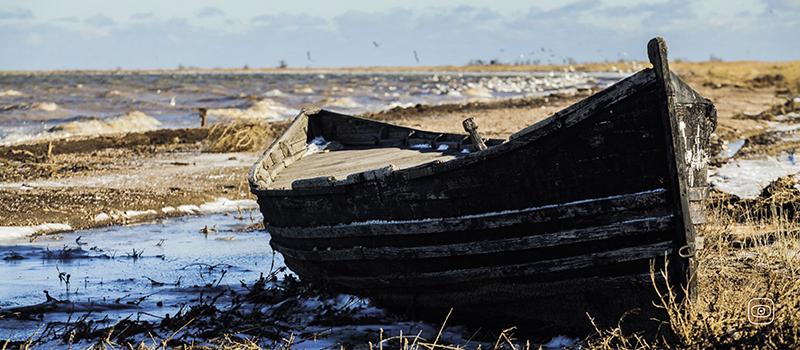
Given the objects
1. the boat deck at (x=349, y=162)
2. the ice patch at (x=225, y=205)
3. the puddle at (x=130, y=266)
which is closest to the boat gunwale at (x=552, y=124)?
the boat deck at (x=349, y=162)

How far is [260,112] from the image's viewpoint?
36.7 m

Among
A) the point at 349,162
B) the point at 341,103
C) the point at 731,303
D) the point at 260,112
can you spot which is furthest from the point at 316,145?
the point at 341,103

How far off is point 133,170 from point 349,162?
8649 millimetres

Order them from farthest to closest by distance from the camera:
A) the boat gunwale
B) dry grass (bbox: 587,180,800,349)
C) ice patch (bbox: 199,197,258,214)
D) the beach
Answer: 1. ice patch (bbox: 199,197,258,214)
2. the beach
3. the boat gunwale
4. dry grass (bbox: 587,180,800,349)

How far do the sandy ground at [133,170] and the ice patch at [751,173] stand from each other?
3.11 metres

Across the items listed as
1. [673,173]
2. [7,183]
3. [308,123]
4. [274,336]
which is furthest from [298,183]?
[7,183]

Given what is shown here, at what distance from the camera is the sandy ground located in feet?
43.8

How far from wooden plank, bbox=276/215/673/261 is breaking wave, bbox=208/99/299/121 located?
24849 mm

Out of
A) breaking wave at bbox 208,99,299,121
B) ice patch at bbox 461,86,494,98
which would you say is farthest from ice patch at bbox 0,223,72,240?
ice patch at bbox 461,86,494,98

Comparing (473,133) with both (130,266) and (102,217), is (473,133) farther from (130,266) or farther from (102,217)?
(102,217)

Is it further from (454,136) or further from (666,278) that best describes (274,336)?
(454,136)

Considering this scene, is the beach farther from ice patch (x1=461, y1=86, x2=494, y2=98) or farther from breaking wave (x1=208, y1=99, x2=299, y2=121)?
ice patch (x1=461, y1=86, x2=494, y2=98)

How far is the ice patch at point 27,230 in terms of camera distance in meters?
11.7

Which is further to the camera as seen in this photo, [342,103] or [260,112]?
[342,103]
